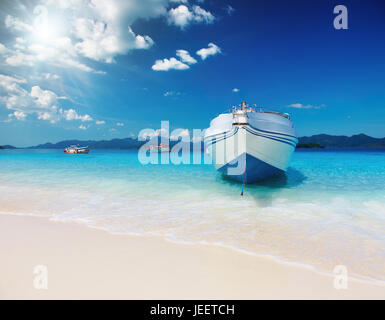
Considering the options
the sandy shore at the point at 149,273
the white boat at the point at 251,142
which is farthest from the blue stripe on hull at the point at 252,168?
the sandy shore at the point at 149,273

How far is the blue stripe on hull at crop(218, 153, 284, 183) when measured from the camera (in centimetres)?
806

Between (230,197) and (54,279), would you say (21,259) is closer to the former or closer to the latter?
(54,279)

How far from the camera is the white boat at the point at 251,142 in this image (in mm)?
7531

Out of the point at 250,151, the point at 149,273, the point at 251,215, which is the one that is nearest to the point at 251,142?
the point at 250,151

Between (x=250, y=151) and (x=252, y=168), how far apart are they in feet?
3.29

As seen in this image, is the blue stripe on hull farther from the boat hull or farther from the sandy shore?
the sandy shore

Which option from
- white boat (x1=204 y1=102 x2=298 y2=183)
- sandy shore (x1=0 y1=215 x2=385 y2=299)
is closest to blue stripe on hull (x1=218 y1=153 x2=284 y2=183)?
white boat (x1=204 y1=102 x2=298 y2=183)

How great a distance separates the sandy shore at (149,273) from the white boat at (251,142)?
16.3 ft

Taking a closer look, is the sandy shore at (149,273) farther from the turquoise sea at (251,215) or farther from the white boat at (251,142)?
the white boat at (251,142)

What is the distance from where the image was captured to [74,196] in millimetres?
7664

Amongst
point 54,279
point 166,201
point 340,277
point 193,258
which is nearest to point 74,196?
point 166,201

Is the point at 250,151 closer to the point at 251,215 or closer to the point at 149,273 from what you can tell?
the point at 251,215

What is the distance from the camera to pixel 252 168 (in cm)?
838
